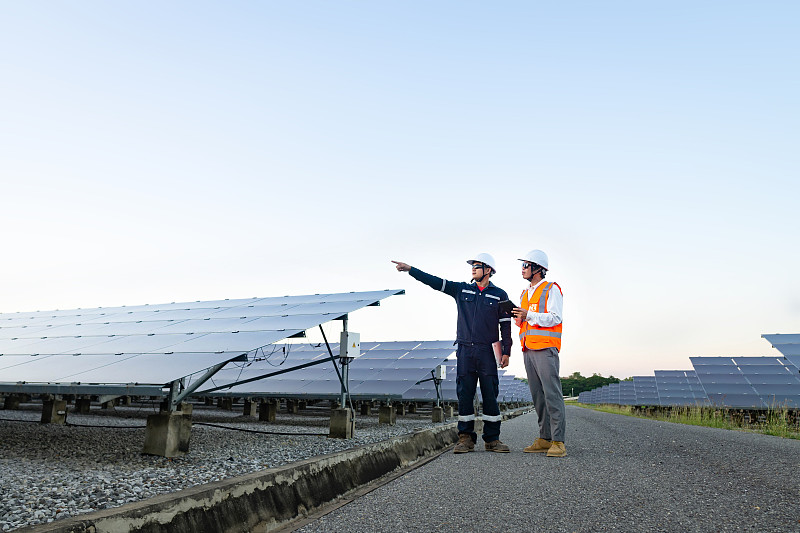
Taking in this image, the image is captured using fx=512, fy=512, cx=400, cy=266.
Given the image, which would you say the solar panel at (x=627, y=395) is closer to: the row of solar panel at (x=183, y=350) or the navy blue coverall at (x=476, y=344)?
the row of solar panel at (x=183, y=350)

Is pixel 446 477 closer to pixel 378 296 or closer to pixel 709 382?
pixel 378 296

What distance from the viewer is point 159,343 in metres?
5.57

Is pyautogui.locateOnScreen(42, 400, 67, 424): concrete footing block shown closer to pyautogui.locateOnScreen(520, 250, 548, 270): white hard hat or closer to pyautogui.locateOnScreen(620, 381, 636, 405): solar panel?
pyautogui.locateOnScreen(520, 250, 548, 270): white hard hat

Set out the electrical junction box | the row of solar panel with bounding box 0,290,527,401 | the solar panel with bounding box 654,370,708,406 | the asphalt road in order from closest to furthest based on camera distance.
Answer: the asphalt road
the row of solar panel with bounding box 0,290,527,401
the electrical junction box
the solar panel with bounding box 654,370,708,406

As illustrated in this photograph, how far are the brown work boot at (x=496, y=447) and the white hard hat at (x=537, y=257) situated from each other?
6.96 feet

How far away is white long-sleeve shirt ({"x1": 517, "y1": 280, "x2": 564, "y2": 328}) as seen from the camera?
557 centimetres

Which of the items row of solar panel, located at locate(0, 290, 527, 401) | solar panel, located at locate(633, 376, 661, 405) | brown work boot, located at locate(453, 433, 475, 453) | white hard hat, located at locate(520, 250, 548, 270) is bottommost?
solar panel, located at locate(633, 376, 661, 405)

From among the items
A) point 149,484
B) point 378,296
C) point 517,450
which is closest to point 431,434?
point 517,450

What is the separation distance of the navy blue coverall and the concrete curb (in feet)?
5.49

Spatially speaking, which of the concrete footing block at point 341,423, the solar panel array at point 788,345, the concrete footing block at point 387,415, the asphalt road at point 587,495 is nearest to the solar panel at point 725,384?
the solar panel array at point 788,345

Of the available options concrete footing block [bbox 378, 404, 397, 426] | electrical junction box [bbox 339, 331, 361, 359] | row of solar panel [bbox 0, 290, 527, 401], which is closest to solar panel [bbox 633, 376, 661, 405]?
concrete footing block [bbox 378, 404, 397, 426]

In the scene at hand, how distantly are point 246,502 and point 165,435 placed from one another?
5.33 feet

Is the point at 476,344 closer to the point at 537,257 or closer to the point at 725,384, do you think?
the point at 537,257

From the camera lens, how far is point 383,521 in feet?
9.36
